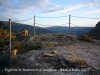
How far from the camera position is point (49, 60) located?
418cm

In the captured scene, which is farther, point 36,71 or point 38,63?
point 38,63

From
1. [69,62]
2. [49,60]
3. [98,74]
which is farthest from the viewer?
[49,60]

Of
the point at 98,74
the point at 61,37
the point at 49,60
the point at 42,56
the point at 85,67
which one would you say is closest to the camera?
the point at 98,74

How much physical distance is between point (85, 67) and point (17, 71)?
6.18ft

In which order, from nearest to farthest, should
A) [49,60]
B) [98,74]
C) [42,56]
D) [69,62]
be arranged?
1. [98,74]
2. [69,62]
3. [49,60]
4. [42,56]

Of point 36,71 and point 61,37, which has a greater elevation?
point 61,37

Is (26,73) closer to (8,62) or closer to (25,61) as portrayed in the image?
(25,61)

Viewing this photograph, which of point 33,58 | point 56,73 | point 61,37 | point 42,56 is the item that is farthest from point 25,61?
point 61,37

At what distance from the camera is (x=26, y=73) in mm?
3607

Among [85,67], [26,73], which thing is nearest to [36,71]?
[26,73]

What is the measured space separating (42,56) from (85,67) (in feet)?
4.84

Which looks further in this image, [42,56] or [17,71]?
[42,56]

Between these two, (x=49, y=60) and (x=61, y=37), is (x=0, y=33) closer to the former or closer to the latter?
(x=61, y=37)

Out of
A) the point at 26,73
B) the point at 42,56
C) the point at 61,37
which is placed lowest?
the point at 26,73
